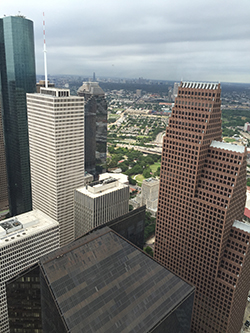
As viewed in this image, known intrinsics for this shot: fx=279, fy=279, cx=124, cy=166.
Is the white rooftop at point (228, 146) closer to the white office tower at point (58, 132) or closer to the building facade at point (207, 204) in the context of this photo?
the building facade at point (207, 204)

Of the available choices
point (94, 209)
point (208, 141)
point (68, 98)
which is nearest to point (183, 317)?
point (208, 141)

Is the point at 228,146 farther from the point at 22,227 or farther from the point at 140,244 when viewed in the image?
the point at 22,227

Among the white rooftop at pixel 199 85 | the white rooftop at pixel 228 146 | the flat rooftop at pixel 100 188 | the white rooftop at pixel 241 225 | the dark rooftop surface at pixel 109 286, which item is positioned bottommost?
the flat rooftop at pixel 100 188

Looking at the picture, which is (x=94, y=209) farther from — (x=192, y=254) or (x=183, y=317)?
(x=183, y=317)

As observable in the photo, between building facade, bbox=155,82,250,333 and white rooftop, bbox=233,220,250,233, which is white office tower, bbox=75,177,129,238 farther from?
white rooftop, bbox=233,220,250,233

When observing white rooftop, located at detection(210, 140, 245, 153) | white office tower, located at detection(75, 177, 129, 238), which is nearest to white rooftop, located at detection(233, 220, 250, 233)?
white rooftop, located at detection(210, 140, 245, 153)

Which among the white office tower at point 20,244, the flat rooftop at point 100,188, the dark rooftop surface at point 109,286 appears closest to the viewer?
the dark rooftop surface at point 109,286

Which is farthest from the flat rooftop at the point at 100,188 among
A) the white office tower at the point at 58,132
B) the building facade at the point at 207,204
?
the building facade at the point at 207,204

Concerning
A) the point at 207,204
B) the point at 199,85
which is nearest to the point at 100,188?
the point at 207,204
